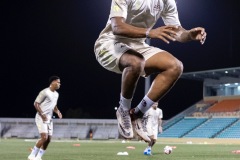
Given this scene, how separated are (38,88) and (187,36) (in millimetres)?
Answer: 61994

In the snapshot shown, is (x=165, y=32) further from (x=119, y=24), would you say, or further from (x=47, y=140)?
(x=47, y=140)

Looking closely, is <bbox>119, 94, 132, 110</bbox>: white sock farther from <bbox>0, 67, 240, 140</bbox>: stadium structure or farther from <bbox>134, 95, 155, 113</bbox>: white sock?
<bbox>0, 67, 240, 140</bbox>: stadium structure

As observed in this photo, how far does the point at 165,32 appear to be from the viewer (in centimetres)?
604

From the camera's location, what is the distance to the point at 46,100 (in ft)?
48.9

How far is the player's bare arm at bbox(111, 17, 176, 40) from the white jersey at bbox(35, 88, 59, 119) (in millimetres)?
8714

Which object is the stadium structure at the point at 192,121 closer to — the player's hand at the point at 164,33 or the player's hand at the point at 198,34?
the player's hand at the point at 198,34

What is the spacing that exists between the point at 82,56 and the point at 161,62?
57648 mm

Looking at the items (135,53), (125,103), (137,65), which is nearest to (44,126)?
(125,103)

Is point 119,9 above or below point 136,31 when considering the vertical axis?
above

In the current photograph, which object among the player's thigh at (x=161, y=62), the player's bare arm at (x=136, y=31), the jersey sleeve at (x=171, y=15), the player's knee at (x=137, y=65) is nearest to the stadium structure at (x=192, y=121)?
the jersey sleeve at (x=171, y=15)

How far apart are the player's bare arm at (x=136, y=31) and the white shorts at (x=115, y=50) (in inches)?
21.8

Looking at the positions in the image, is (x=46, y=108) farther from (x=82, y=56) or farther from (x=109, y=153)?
(x=82, y=56)

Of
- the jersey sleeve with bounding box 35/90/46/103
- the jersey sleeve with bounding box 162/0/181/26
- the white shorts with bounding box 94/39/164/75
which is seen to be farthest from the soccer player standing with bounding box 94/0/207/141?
the jersey sleeve with bounding box 35/90/46/103

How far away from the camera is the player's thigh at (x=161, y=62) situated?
22.0ft
